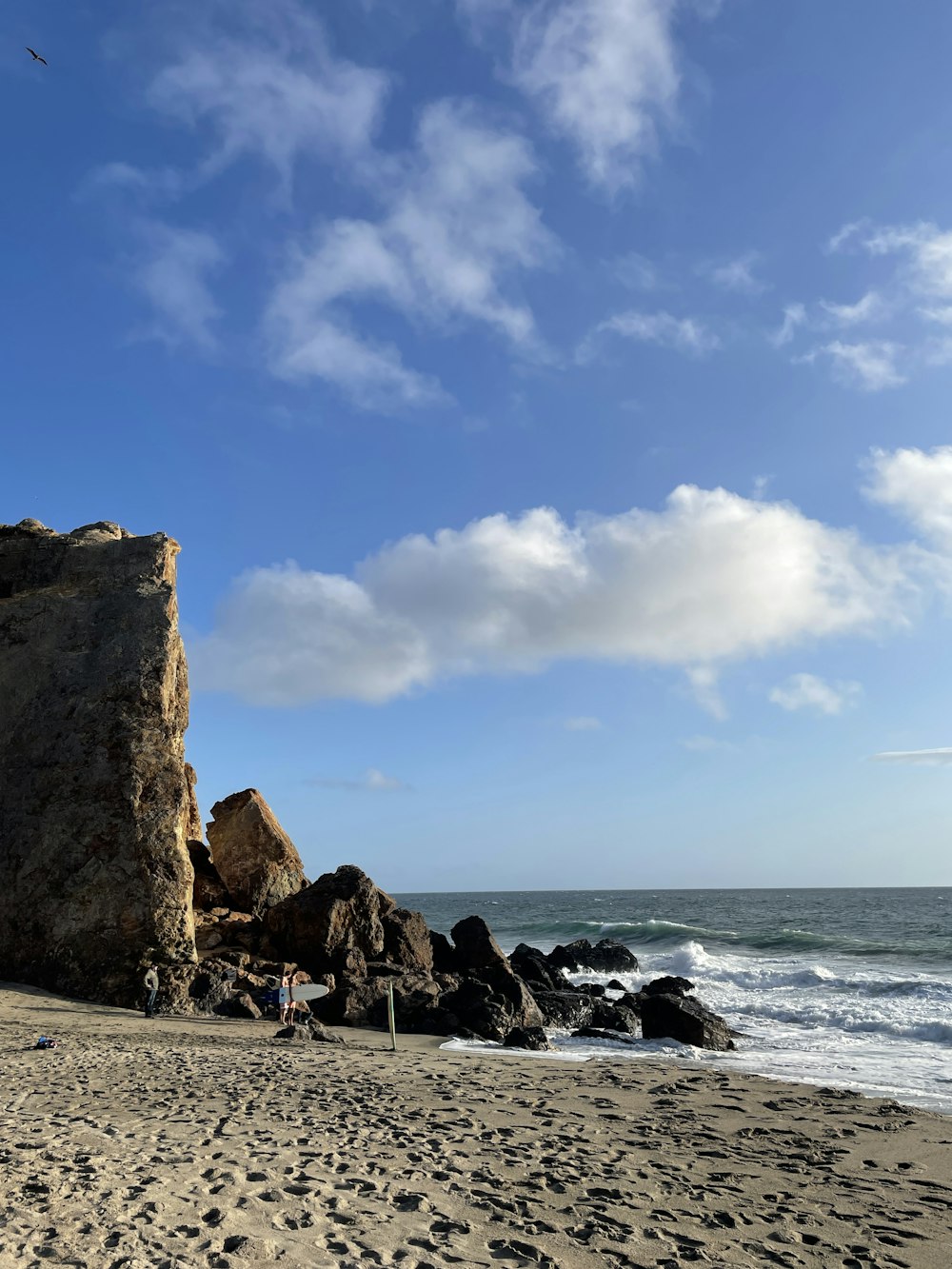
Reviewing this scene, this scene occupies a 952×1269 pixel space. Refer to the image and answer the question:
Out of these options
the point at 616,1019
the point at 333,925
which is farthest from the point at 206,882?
the point at 616,1019

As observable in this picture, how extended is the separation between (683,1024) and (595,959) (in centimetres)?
1555

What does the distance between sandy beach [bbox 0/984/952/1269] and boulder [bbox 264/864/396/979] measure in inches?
344

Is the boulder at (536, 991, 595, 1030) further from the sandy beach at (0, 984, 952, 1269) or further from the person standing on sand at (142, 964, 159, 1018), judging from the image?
the person standing on sand at (142, 964, 159, 1018)

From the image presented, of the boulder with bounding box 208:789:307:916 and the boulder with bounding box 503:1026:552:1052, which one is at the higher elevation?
the boulder with bounding box 208:789:307:916

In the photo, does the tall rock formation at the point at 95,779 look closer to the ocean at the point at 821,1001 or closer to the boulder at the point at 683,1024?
the ocean at the point at 821,1001

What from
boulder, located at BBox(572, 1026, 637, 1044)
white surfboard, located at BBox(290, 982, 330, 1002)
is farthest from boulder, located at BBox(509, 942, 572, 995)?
white surfboard, located at BBox(290, 982, 330, 1002)

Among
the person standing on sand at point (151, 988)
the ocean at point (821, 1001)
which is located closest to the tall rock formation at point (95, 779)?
the person standing on sand at point (151, 988)

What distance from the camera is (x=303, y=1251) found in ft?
16.2

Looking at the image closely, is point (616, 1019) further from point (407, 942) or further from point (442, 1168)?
point (442, 1168)

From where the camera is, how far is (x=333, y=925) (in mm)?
21094

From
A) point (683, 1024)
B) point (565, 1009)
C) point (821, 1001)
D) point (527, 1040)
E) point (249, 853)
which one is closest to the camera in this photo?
point (527, 1040)

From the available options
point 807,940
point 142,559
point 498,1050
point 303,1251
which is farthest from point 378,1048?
point 807,940

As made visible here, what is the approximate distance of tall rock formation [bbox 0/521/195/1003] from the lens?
17.4 m

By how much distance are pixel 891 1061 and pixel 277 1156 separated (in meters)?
12.2
